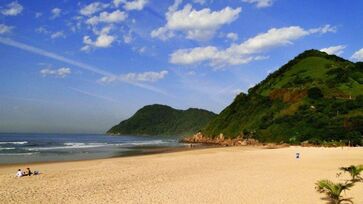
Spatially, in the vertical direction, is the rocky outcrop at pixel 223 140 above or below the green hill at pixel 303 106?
below

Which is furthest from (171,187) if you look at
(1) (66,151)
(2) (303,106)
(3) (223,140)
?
(3) (223,140)

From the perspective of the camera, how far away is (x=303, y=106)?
79.9m

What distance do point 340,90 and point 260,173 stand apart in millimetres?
69833

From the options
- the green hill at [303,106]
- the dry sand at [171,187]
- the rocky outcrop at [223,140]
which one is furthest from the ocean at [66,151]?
the dry sand at [171,187]

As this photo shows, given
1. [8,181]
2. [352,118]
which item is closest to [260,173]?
[8,181]

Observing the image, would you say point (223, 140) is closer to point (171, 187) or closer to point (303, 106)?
point (303, 106)

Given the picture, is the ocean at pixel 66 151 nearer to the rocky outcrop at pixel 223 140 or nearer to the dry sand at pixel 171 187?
the rocky outcrop at pixel 223 140

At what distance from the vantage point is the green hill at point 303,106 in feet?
214

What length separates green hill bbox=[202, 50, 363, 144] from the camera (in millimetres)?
65119

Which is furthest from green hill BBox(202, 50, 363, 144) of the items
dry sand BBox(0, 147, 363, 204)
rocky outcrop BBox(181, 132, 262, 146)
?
dry sand BBox(0, 147, 363, 204)

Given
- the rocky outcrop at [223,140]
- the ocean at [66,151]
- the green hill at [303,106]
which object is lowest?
the ocean at [66,151]

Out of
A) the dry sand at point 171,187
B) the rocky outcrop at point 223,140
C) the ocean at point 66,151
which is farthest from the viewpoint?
the rocky outcrop at point 223,140

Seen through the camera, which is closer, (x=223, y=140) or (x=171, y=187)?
(x=171, y=187)

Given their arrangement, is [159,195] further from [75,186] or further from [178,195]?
[75,186]
